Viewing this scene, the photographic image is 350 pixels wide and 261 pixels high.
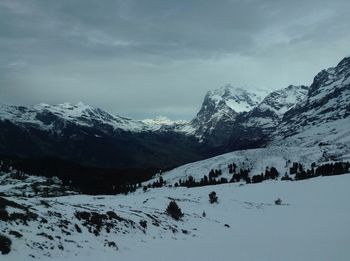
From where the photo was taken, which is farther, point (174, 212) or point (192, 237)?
point (174, 212)

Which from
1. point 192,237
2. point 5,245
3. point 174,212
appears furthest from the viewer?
point 174,212

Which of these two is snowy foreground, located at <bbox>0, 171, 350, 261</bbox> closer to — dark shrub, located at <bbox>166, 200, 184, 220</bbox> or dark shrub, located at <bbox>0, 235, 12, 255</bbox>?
dark shrub, located at <bbox>0, 235, 12, 255</bbox>

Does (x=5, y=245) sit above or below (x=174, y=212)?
below

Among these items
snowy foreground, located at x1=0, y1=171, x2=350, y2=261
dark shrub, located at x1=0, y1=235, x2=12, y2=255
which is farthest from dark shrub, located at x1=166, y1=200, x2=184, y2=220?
dark shrub, located at x1=0, y1=235, x2=12, y2=255

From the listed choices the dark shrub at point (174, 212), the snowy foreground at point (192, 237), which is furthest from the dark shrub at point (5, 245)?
the dark shrub at point (174, 212)

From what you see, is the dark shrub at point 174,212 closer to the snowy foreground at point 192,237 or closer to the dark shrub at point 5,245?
the snowy foreground at point 192,237

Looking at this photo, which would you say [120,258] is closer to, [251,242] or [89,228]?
[89,228]

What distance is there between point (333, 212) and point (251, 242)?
32541 mm

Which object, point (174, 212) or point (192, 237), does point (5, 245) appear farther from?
point (174, 212)

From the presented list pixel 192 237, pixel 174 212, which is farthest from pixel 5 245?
pixel 174 212

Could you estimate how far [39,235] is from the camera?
102ft

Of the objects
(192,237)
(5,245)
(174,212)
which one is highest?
(174,212)

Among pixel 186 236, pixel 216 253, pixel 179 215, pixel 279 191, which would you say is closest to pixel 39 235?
pixel 216 253

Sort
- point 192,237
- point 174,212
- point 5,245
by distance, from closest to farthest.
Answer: point 5,245
point 192,237
point 174,212
